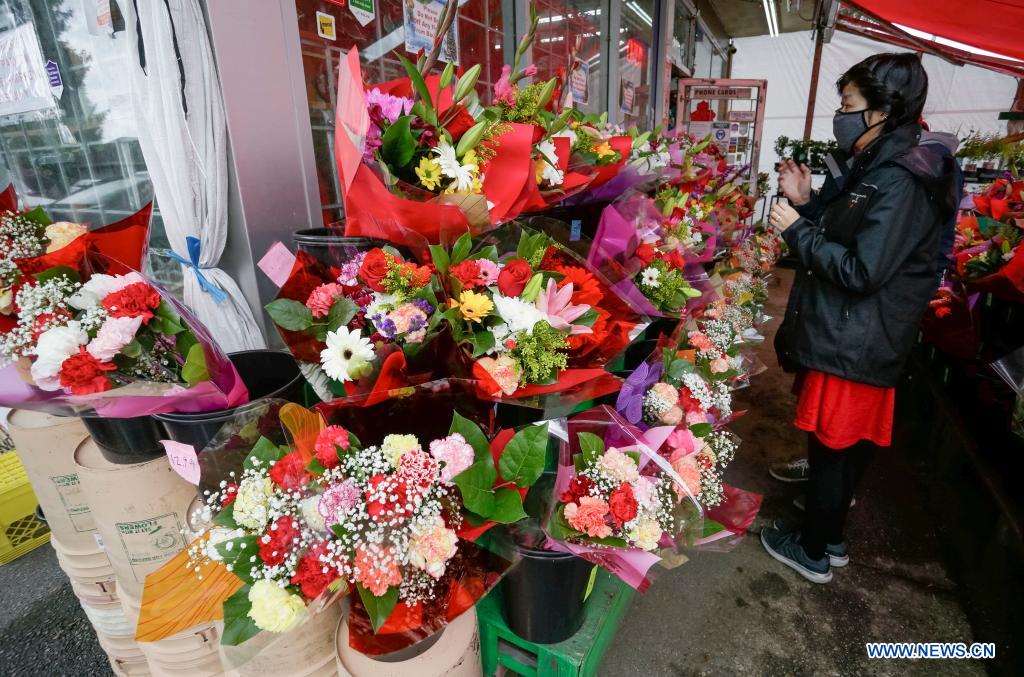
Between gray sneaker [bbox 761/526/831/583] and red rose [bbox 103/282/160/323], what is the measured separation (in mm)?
2476

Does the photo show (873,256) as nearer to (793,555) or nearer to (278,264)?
(793,555)

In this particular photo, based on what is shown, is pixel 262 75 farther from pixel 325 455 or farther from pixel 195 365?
pixel 325 455

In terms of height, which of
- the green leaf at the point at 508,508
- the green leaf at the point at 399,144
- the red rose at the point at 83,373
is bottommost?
the green leaf at the point at 508,508

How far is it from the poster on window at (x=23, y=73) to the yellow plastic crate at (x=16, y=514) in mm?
1569

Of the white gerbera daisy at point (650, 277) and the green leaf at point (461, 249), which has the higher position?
the green leaf at point (461, 249)

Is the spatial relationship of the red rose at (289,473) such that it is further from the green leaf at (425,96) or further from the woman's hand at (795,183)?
the woman's hand at (795,183)

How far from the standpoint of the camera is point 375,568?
759mm

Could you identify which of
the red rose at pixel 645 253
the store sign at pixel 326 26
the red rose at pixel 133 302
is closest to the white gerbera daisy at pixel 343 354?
the red rose at pixel 133 302

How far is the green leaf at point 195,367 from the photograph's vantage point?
101 centimetres

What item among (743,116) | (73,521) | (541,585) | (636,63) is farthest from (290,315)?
(743,116)

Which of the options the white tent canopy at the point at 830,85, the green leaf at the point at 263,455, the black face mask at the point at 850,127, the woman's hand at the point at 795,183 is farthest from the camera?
the white tent canopy at the point at 830,85

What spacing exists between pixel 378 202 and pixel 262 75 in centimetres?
89

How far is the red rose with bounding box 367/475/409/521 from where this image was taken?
0.76 metres

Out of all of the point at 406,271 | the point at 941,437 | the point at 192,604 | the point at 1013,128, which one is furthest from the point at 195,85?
the point at 1013,128
